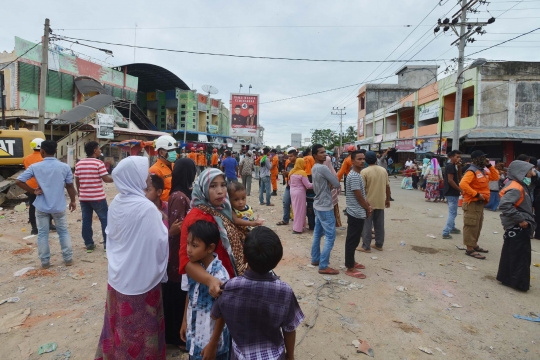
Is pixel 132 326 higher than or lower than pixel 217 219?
lower

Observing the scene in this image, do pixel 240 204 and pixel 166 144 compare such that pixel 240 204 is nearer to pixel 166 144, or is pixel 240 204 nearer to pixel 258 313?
pixel 258 313

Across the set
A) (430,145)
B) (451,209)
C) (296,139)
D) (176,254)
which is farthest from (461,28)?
(296,139)

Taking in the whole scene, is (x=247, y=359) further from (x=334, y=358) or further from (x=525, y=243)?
(x=525, y=243)

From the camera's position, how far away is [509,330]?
3.13m

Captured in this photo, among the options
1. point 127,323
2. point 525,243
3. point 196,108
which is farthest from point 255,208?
point 196,108

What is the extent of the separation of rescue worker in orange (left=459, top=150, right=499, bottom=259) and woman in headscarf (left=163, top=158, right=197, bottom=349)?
14.4 ft

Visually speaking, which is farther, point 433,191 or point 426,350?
point 433,191

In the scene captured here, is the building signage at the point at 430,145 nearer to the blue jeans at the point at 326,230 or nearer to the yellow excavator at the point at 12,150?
the blue jeans at the point at 326,230

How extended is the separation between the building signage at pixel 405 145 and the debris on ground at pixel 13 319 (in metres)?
21.8

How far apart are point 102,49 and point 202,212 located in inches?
484

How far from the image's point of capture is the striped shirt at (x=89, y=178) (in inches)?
191

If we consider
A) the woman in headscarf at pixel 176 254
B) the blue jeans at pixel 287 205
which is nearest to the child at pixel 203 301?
the woman in headscarf at pixel 176 254

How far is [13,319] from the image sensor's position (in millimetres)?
3262

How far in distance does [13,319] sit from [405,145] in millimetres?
22891
